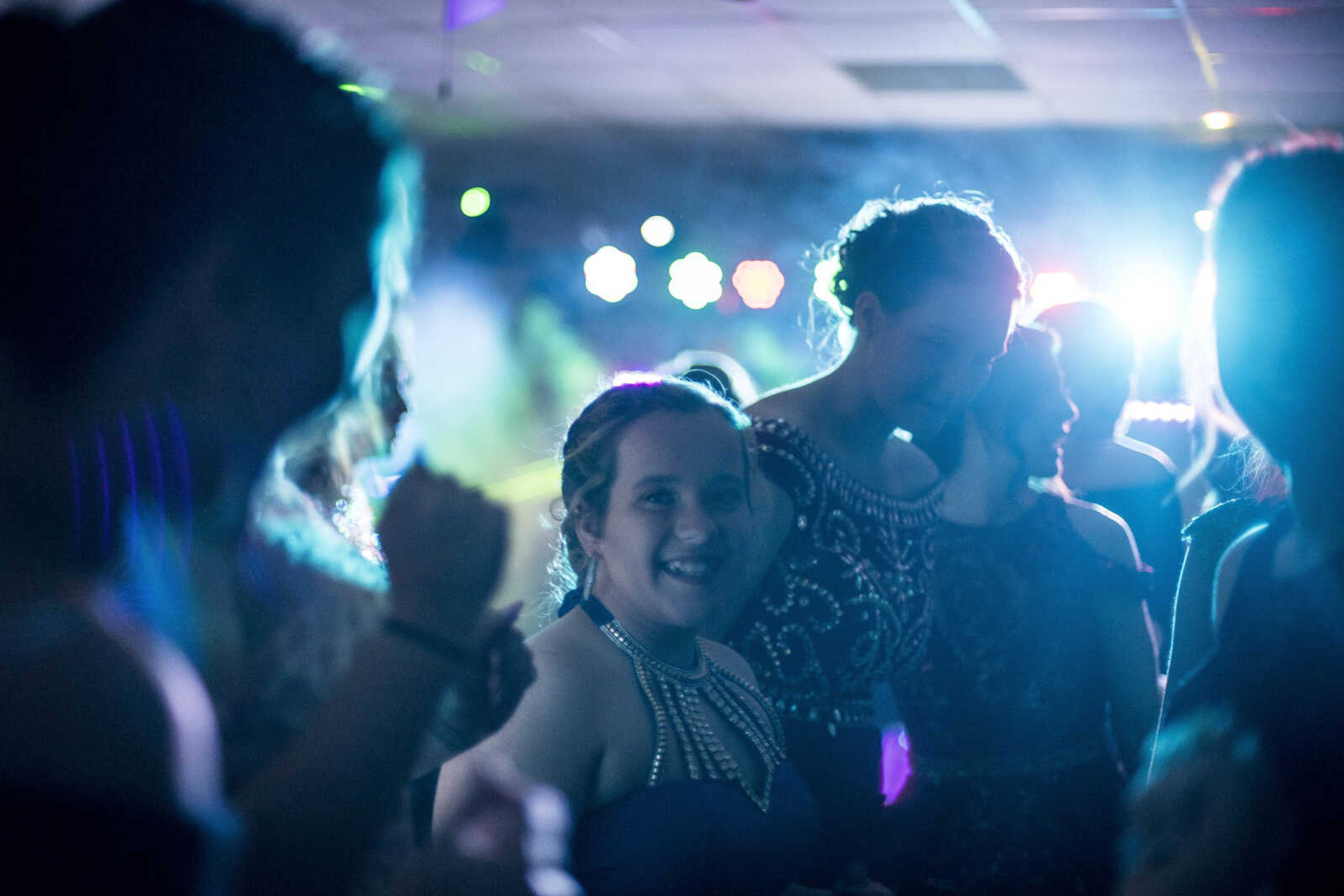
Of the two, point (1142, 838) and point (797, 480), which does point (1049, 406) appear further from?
point (1142, 838)

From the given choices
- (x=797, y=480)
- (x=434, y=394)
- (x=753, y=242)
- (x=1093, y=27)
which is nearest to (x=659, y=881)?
(x=797, y=480)

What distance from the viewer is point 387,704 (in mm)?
691

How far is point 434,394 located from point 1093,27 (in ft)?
21.4

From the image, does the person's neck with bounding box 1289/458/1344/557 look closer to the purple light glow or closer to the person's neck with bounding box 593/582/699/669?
the person's neck with bounding box 593/582/699/669

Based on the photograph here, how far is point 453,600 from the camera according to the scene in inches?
28.5

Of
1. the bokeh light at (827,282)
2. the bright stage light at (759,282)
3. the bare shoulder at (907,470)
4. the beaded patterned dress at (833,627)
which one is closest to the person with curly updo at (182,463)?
the beaded patterned dress at (833,627)

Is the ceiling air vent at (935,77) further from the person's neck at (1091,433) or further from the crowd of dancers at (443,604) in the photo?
the crowd of dancers at (443,604)

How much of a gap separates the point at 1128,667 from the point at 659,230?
268 inches

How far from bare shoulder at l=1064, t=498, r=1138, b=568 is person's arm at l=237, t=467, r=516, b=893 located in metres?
1.21

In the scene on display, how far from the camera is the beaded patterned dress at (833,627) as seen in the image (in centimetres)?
144

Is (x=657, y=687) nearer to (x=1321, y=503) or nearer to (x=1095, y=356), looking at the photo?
(x=1321, y=503)

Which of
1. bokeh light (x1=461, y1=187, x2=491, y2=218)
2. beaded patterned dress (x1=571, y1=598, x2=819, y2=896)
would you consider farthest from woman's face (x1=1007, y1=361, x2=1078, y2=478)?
bokeh light (x1=461, y1=187, x2=491, y2=218)

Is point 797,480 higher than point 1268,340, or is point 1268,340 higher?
point 1268,340

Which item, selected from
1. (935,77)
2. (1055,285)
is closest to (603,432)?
(935,77)
